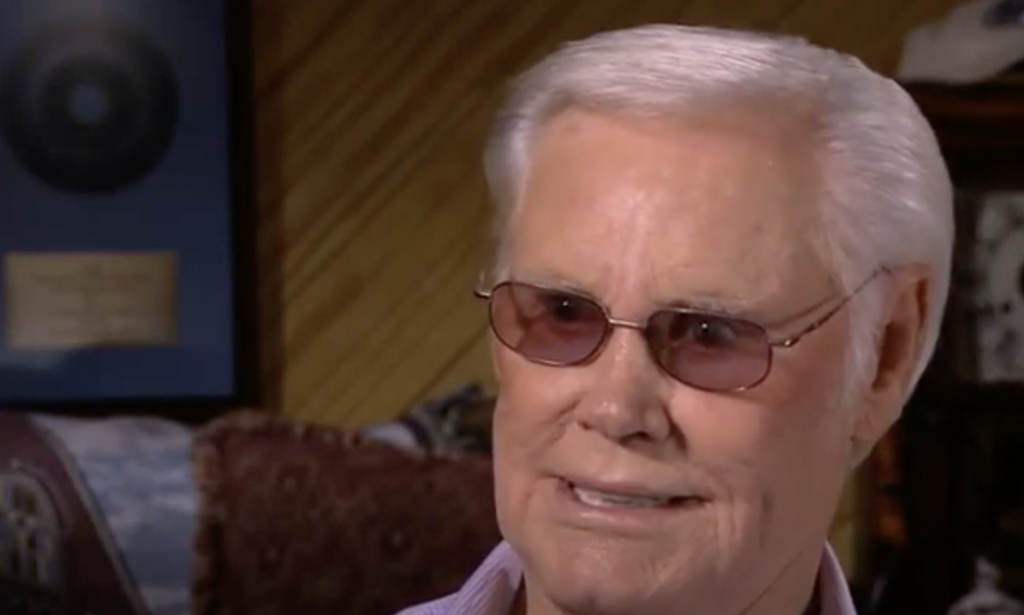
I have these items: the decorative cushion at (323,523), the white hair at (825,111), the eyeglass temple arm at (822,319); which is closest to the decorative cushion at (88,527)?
the decorative cushion at (323,523)

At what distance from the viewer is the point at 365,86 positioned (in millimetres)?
2066

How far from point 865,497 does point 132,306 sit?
1.07 m

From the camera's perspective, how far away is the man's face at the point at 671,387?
2.99ft

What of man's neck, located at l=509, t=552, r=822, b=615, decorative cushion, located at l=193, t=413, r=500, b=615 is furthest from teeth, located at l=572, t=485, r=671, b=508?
decorative cushion, located at l=193, t=413, r=500, b=615

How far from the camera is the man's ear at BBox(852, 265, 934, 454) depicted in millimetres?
1011

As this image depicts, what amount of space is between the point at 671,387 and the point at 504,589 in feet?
1.00

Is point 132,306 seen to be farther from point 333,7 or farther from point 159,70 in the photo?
point 333,7

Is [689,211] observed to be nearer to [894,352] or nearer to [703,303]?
[703,303]

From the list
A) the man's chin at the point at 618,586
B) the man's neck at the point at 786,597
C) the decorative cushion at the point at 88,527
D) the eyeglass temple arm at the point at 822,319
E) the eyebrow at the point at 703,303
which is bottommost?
the decorative cushion at the point at 88,527


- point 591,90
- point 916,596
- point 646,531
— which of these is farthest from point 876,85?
point 916,596

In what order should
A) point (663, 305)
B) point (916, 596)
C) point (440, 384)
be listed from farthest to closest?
1. point (440, 384)
2. point (916, 596)
3. point (663, 305)

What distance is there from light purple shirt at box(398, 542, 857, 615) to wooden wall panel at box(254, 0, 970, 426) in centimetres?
94

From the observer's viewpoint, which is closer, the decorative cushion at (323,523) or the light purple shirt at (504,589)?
the light purple shirt at (504,589)

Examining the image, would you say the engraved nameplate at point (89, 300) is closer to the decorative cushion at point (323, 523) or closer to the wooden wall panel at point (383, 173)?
the wooden wall panel at point (383, 173)
